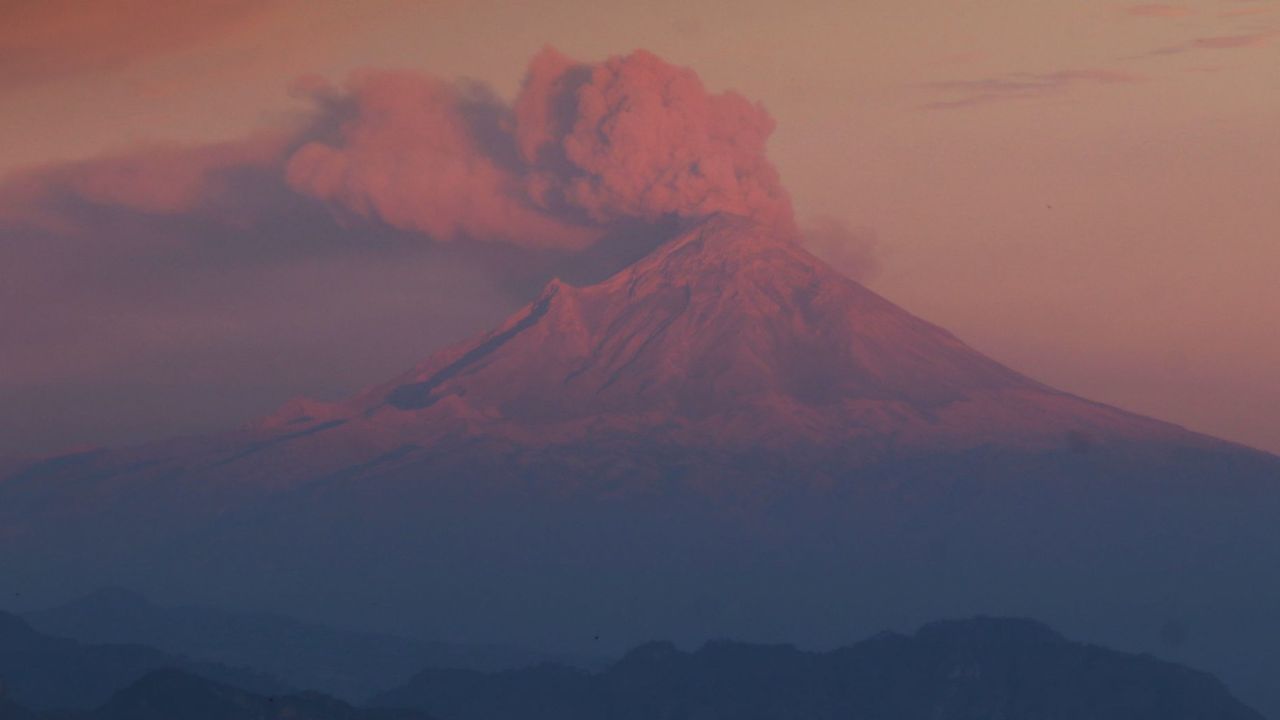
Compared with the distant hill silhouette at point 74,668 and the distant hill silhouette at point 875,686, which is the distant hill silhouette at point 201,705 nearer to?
the distant hill silhouette at point 74,668

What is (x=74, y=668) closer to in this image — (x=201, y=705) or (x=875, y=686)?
(x=201, y=705)

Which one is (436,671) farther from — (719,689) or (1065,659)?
(1065,659)

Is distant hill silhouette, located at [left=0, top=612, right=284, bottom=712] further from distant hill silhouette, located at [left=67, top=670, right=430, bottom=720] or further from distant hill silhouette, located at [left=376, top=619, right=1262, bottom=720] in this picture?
distant hill silhouette, located at [left=67, top=670, right=430, bottom=720]

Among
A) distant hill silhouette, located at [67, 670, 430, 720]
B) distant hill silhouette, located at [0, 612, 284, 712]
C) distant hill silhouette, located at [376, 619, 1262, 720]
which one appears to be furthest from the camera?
distant hill silhouette, located at [0, 612, 284, 712]

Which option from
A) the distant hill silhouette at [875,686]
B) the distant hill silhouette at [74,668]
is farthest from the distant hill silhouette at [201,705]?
the distant hill silhouette at [875,686]

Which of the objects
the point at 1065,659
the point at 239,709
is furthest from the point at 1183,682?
the point at 239,709

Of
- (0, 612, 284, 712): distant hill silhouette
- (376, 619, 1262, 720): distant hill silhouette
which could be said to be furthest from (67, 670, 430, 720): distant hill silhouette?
(376, 619, 1262, 720): distant hill silhouette

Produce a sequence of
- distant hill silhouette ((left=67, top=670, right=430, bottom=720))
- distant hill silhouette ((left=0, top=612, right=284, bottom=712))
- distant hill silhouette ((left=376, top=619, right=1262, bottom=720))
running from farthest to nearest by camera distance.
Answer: distant hill silhouette ((left=0, top=612, right=284, bottom=712))
distant hill silhouette ((left=376, top=619, right=1262, bottom=720))
distant hill silhouette ((left=67, top=670, right=430, bottom=720))
